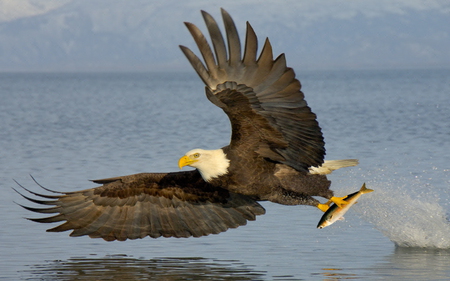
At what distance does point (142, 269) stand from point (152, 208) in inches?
39.0

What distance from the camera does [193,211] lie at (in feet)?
31.9

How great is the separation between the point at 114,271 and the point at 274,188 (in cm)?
182

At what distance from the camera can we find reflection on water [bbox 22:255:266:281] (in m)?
8.50

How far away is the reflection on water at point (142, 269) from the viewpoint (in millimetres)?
8500

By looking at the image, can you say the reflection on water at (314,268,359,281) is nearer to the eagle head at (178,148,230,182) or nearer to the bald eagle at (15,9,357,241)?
the bald eagle at (15,9,357,241)

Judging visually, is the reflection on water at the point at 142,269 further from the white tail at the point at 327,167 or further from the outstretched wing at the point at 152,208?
the white tail at the point at 327,167

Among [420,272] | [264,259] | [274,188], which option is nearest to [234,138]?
[274,188]

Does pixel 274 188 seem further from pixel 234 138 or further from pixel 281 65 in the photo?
pixel 281 65

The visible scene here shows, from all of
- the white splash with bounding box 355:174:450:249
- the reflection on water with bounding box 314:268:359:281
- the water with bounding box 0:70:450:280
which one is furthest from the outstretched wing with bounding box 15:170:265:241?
the white splash with bounding box 355:174:450:249

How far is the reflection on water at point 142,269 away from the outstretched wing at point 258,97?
1.20 meters

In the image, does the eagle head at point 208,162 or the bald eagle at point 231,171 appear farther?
the eagle head at point 208,162

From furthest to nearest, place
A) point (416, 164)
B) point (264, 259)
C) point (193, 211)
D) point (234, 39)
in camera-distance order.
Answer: point (416, 164) → point (193, 211) → point (264, 259) → point (234, 39)

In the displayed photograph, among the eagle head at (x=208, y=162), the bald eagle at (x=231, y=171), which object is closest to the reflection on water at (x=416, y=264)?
the bald eagle at (x=231, y=171)

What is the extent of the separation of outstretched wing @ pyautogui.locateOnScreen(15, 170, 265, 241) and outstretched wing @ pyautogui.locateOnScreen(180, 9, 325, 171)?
49.0 inches
